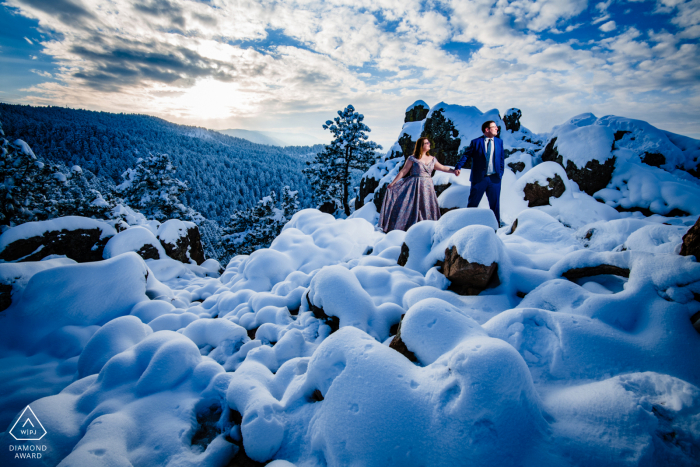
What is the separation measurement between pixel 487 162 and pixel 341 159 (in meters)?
12.5

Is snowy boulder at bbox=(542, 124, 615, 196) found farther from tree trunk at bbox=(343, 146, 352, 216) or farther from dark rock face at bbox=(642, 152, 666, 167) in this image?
tree trunk at bbox=(343, 146, 352, 216)

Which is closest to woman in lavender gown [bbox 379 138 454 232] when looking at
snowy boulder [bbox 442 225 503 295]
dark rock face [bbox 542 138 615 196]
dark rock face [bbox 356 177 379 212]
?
snowy boulder [bbox 442 225 503 295]

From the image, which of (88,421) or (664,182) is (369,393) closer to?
(88,421)

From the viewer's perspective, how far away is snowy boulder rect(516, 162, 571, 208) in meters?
6.48

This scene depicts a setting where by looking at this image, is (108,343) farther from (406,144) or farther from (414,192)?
(406,144)

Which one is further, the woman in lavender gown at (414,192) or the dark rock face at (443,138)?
the dark rock face at (443,138)

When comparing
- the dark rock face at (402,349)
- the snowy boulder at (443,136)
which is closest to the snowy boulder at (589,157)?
the snowy boulder at (443,136)

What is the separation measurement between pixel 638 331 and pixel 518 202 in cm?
627

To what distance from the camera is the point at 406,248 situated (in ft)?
11.7

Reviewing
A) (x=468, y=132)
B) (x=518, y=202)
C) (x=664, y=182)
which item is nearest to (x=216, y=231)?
(x=468, y=132)

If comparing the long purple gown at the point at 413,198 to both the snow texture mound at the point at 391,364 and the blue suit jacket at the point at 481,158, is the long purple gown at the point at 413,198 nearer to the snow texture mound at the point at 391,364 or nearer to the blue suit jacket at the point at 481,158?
the blue suit jacket at the point at 481,158

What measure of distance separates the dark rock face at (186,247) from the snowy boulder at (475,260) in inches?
276

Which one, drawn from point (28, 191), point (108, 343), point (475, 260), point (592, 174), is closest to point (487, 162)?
point (475, 260)

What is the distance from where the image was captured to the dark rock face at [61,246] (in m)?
4.52
